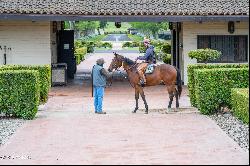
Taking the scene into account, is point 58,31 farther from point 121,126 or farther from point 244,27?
point 121,126

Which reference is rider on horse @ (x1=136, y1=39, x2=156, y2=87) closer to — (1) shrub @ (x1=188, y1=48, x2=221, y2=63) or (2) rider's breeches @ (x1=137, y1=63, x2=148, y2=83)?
(2) rider's breeches @ (x1=137, y1=63, x2=148, y2=83)

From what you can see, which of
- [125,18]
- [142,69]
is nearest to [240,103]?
[142,69]

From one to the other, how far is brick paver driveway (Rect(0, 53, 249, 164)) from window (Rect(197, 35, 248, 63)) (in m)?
7.54

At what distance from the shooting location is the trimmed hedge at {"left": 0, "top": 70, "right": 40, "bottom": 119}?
15.3m

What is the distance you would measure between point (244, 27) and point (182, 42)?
2742 millimetres

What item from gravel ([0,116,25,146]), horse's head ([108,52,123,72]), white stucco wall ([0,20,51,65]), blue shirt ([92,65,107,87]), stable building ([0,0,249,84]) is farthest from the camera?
white stucco wall ([0,20,51,65])

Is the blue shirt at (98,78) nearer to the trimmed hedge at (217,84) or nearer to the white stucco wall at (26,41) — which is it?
the trimmed hedge at (217,84)

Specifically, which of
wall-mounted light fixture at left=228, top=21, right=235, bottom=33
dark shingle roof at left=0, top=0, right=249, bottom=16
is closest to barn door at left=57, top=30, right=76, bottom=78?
dark shingle roof at left=0, top=0, right=249, bottom=16

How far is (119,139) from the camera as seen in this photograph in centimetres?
1250

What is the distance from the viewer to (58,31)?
2870cm

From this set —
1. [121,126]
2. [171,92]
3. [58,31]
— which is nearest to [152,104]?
[171,92]

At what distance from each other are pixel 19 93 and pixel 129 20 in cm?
852

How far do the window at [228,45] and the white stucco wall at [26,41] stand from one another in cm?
660

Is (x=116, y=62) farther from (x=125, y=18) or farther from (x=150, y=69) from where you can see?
(x=125, y=18)
